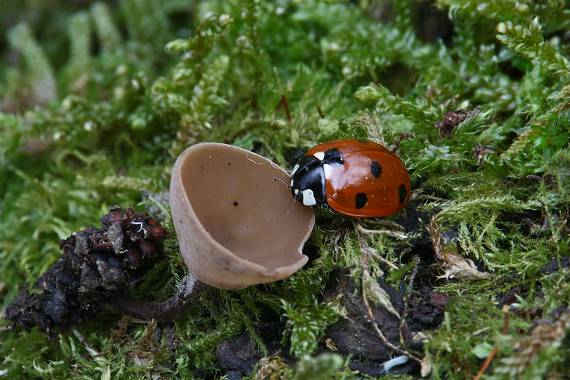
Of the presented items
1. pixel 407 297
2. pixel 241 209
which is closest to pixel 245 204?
pixel 241 209

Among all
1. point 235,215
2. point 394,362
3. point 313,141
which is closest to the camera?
point 394,362

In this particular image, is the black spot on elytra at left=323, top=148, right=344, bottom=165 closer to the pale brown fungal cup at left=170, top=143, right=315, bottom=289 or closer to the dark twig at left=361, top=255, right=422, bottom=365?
the pale brown fungal cup at left=170, top=143, right=315, bottom=289

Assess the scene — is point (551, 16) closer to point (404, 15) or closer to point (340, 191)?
point (404, 15)

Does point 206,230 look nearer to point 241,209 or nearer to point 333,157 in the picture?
point 241,209

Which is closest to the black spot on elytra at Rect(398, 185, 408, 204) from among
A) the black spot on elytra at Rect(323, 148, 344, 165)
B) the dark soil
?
the black spot on elytra at Rect(323, 148, 344, 165)

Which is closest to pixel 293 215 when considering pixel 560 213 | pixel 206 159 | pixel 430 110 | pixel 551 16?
pixel 206 159

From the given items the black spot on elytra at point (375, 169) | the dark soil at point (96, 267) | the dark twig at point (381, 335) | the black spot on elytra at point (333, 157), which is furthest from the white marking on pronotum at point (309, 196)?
the dark soil at point (96, 267)

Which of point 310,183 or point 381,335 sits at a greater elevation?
point 310,183
